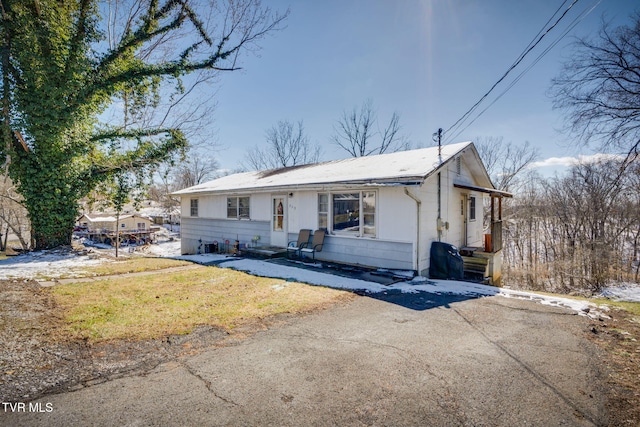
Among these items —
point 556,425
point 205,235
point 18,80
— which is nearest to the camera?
point 556,425

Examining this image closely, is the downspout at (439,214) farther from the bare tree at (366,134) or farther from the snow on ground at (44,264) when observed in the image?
the bare tree at (366,134)

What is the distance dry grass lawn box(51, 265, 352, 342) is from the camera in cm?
410

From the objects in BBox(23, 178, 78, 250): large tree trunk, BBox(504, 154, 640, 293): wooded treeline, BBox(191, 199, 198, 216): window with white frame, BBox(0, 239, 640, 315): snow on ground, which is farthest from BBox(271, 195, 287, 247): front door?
BBox(504, 154, 640, 293): wooded treeline

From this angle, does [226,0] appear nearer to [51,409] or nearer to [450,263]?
[450,263]

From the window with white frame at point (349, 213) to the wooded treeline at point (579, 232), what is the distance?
384 inches

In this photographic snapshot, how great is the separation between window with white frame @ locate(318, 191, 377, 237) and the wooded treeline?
32.0ft

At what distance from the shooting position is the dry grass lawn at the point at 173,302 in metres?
4.10

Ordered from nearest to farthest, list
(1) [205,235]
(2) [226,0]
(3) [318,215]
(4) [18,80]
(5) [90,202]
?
(4) [18,80]
(3) [318,215]
(2) [226,0]
(5) [90,202]
(1) [205,235]

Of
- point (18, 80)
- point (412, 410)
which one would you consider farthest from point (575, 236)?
point (18, 80)

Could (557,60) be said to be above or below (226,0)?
below

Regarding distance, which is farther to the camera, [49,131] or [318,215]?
[318,215]

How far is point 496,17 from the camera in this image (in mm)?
8344

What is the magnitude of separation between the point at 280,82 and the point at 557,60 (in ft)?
43.0

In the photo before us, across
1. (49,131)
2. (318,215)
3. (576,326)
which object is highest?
(49,131)
